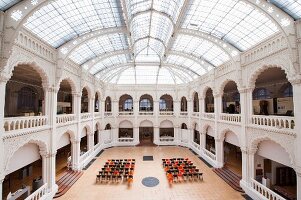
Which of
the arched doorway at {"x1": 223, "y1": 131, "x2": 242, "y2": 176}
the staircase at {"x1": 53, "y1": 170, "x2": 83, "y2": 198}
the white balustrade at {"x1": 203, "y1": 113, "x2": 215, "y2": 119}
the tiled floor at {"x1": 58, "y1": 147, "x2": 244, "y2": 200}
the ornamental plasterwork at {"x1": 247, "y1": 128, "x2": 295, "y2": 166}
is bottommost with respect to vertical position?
the tiled floor at {"x1": 58, "y1": 147, "x2": 244, "y2": 200}

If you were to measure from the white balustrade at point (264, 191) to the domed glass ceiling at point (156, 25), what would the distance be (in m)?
10.4

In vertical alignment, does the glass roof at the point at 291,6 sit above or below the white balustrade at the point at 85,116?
above

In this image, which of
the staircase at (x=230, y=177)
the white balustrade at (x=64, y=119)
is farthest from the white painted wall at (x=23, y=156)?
the staircase at (x=230, y=177)

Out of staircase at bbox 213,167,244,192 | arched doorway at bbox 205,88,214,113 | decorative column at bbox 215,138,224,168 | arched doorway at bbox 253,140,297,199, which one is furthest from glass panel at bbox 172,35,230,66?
arched doorway at bbox 205,88,214,113

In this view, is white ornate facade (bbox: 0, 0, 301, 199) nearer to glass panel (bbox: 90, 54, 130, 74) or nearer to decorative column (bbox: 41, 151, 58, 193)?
decorative column (bbox: 41, 151, 58, 193)

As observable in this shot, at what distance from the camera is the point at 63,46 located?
1538 cm

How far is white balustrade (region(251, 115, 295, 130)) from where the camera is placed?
11.3 m

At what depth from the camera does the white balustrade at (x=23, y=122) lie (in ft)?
33.4

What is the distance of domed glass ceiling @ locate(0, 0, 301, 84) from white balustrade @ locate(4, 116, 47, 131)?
547cm

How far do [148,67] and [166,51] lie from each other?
8.86 metres

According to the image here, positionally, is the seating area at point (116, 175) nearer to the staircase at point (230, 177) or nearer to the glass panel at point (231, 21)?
the staircase at point (230, 177)

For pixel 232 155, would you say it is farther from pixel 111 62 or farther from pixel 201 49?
pixel 111 62

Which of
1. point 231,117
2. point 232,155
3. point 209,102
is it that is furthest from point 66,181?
point 209,102

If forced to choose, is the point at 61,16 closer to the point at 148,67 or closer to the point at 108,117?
the point at 148,67
